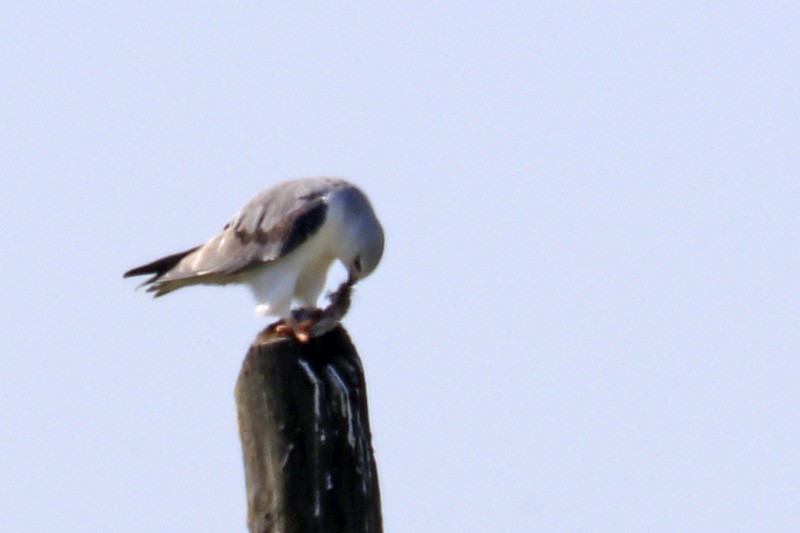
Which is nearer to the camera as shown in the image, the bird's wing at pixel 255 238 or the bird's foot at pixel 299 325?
the bird's foot at pixel 299 325

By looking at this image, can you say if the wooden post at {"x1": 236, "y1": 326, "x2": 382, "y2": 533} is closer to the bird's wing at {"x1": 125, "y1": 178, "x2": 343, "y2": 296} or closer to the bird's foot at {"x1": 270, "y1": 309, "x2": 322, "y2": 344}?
the bird's foot at {"x1": 270, "y1": 309, "x2": 322, "y2": 344}

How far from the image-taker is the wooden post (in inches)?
253

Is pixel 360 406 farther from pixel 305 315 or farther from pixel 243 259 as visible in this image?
pixel 243 259

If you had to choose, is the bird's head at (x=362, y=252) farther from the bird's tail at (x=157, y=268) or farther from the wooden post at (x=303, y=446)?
the wooden post at (x=303, y=446)

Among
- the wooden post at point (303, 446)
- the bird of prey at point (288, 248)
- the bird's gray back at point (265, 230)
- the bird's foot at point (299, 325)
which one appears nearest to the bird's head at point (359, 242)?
the bird of prey at point (288, 248)

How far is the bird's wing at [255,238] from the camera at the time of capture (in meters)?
10.3

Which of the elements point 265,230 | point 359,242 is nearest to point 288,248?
point 265,230

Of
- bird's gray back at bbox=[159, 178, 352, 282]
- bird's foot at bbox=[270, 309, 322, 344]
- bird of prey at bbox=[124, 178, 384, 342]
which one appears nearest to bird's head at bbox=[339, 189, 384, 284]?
bird of prey at bbox=[124, 178, 384, 342]

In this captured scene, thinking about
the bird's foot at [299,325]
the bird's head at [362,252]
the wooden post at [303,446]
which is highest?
the bird's head at [362,252]

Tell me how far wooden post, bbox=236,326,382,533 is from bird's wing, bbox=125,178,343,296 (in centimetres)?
361

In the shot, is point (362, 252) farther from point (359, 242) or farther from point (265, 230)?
point (265, 230)

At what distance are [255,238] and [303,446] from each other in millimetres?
4220

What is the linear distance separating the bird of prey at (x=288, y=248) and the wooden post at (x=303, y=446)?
3344 millimetres

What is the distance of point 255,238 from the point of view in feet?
34.7
